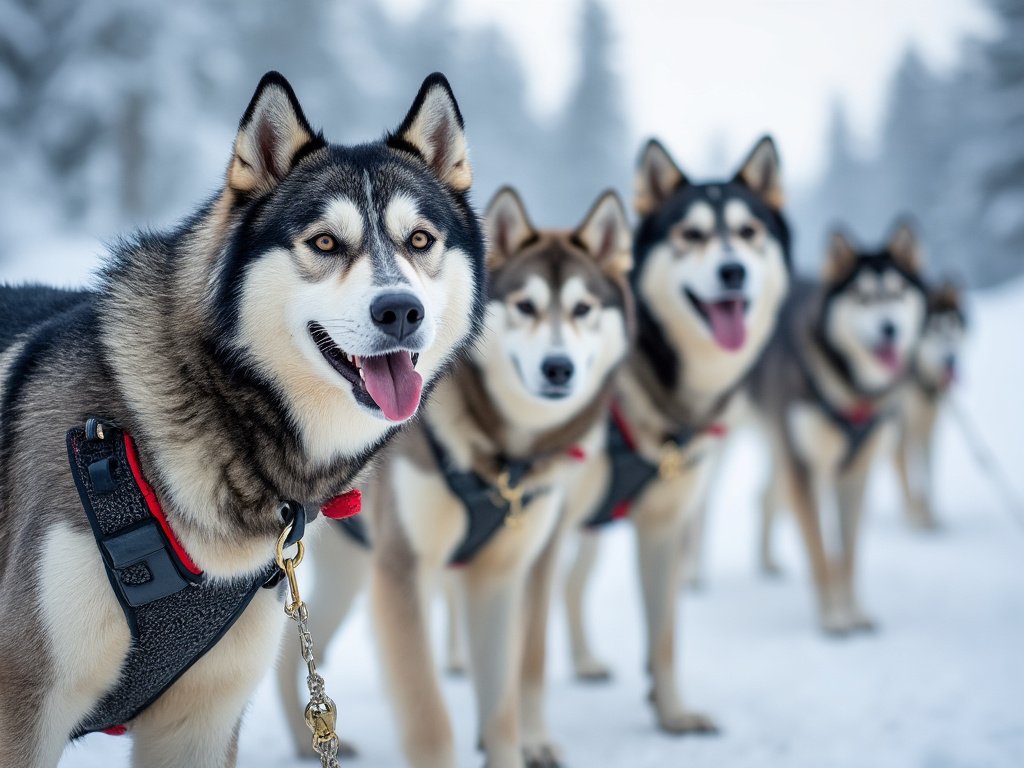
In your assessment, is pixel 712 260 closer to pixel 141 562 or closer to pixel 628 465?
pixel 628 465

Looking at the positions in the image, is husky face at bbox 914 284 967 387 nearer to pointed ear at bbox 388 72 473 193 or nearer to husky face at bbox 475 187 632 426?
husky face at bbox 475 187 632 426

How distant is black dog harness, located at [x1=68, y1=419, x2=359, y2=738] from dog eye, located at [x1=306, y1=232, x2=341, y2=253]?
562mm

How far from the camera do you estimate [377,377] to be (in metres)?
1.81

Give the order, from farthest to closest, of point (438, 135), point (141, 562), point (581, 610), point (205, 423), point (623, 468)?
point (581, 610)
point (623, 468)
point (438, 135)
point (205, 423)
point (141, 562)

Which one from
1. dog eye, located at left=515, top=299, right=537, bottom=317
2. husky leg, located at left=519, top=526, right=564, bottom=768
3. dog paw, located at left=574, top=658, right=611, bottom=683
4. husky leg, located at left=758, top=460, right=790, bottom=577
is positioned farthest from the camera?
husky leg, located at left=758, top=460, right=790, bottom=577

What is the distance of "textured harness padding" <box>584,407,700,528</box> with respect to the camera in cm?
366

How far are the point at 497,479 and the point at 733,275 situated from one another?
63.2 inches

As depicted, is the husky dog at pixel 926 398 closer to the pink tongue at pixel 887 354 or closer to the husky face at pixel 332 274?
the pink tongue at pixel 887 354

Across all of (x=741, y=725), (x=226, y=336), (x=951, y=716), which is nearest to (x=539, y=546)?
(x=741, y=725)

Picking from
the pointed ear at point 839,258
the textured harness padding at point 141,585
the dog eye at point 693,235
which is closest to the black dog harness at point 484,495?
the textured harness padding at point 141,585

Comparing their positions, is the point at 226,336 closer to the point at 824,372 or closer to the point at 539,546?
the point at 539,546

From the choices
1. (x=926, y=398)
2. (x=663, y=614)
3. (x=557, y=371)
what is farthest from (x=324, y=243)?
(x=926, y=398)

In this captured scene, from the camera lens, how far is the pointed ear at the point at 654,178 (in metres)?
4.13

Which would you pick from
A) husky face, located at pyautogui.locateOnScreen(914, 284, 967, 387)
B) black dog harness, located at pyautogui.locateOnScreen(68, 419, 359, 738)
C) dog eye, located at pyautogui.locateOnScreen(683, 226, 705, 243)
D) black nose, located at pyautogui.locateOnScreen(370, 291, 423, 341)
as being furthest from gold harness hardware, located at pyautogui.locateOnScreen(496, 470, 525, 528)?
husky face, located at pyautogui.locateOnScreen(914, 284, 967, 387)
